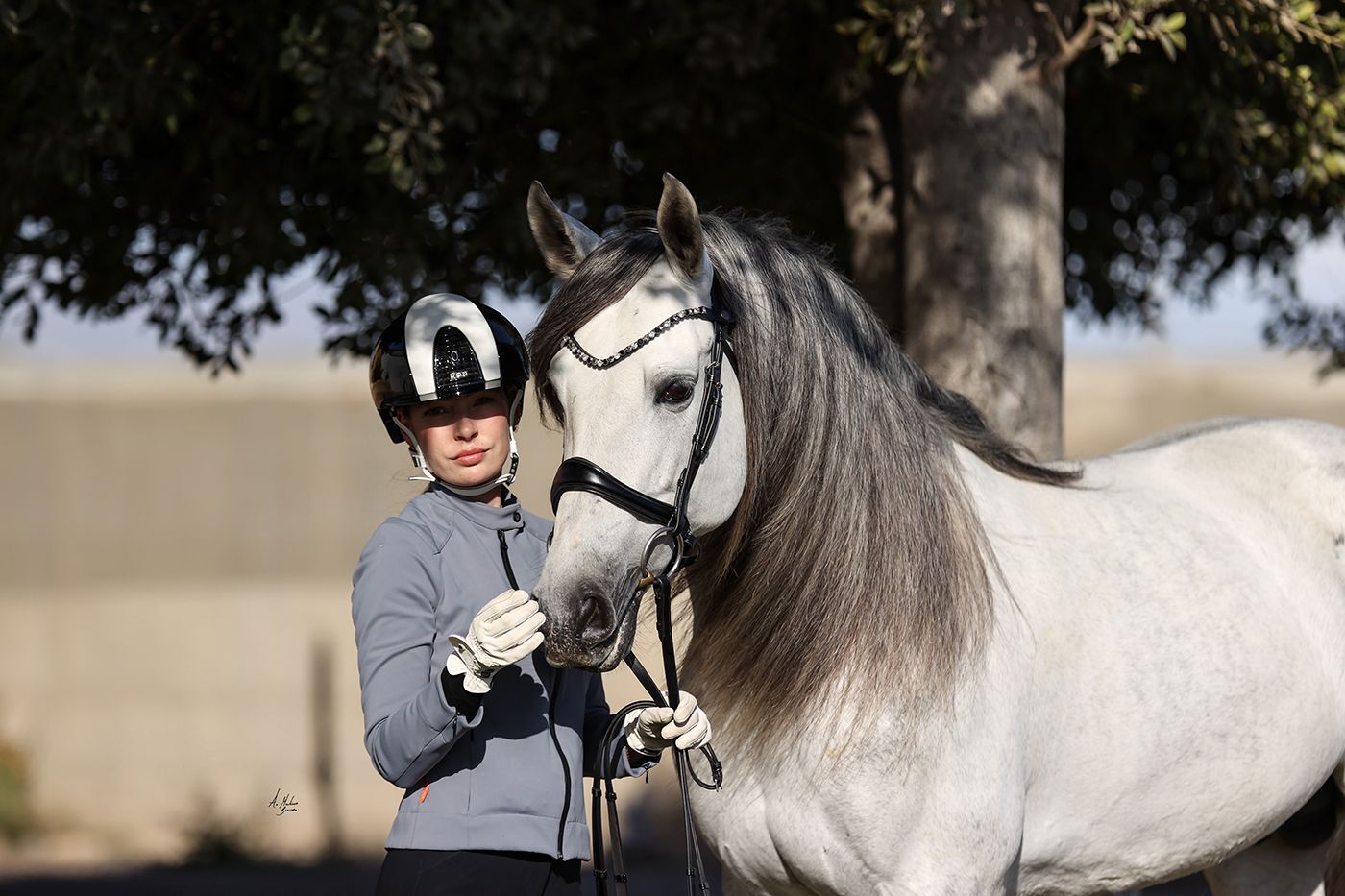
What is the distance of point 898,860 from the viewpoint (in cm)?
225

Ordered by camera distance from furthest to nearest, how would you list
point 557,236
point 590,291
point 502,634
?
point 557,236
point 590,291
point 502,634

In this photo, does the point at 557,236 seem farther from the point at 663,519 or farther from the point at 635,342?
the point at 663,519

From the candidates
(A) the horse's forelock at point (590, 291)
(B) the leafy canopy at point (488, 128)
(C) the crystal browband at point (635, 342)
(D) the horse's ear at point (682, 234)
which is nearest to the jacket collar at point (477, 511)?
(A) the horse's forelock at point (590, 291)

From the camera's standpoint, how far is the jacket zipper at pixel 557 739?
212cm

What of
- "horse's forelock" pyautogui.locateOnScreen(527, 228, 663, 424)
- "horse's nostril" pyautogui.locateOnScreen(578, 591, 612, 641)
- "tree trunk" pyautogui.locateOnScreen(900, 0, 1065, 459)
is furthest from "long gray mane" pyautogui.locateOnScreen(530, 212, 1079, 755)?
"tree trunk" pyautogui.locateOnScreen(900, 0, 1065, 459)

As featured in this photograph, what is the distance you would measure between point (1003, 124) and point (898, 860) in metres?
2.45

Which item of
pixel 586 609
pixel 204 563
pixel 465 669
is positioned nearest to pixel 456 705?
pixel 465 669

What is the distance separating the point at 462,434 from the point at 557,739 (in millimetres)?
553

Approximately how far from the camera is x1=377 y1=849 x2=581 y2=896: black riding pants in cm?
202

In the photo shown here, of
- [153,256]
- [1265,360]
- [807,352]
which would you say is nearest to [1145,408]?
[1265,360]

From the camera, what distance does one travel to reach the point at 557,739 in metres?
2.21

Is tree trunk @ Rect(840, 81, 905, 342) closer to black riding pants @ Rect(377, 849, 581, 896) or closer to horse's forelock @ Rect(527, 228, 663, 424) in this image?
horse's forelock @ Rect(527, 228, 663, 424)

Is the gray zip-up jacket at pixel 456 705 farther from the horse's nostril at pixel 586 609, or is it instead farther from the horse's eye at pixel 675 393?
the horse's eye at pixel 675 393

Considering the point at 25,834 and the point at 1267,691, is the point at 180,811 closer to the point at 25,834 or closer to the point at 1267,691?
the point at 25,834
